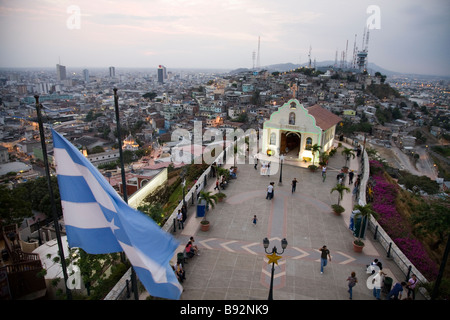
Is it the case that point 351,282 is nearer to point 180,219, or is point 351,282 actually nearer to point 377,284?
point 377,284

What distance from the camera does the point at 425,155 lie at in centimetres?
8162

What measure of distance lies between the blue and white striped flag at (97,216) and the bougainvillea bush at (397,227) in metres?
10.8

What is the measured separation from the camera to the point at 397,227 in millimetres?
15219

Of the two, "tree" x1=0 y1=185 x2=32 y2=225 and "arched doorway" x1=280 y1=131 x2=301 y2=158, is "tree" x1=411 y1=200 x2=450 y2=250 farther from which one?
"tree" x1=0 y1=185 x2=32 y2=225

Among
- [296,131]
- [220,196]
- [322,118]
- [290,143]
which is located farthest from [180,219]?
[322,118]

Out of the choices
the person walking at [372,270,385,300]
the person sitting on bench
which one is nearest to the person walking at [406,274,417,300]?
the person walking at [372,270,385,300]

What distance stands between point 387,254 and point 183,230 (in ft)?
27.5

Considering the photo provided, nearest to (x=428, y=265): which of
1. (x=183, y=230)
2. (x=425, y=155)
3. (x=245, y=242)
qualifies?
(x=245, y=242)

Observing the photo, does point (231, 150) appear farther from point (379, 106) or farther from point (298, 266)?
point (379, 106)

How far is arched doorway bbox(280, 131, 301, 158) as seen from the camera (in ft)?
84.4

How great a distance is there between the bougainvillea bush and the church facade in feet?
16.3

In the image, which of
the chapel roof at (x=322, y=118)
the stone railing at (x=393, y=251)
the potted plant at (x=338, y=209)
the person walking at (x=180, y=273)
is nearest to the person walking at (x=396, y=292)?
the stone railing at (x=393, y=251)

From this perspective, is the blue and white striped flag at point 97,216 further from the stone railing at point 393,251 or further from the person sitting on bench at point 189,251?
the stone railing at point 393,251

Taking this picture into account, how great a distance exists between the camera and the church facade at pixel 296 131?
2362 centimetres
